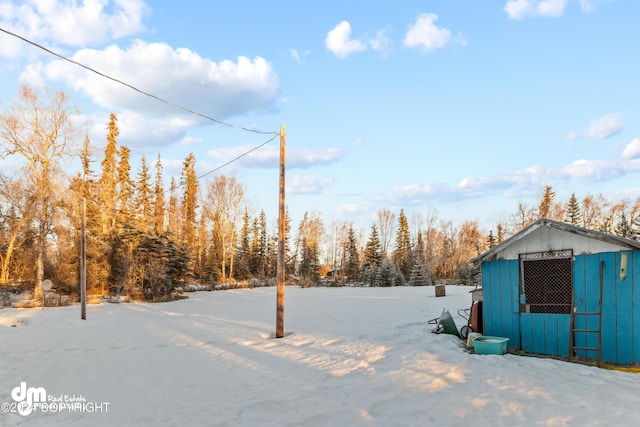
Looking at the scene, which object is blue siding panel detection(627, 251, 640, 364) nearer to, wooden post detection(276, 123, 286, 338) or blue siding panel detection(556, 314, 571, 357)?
blue siding panel detection(556, 314, 571, 357)

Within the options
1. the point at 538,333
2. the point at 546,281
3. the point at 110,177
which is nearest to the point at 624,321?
the point at 538,333

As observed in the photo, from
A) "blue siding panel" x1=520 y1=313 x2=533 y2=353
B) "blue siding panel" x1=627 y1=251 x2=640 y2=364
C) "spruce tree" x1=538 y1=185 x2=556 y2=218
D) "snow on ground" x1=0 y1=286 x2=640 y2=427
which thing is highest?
"spruce tree" x1=538 y1=185 x2=556 y2=218

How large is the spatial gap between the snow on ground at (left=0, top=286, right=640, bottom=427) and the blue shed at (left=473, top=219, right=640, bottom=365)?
0.76 m

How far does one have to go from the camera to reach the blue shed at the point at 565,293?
7.66m

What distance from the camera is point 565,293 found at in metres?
8.98

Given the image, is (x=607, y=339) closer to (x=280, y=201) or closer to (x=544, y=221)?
(x=544, y=221)

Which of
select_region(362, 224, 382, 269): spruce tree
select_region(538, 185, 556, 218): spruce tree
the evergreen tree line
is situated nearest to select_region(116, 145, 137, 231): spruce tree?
the evergreen tree line

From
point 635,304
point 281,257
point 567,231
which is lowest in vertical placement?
point 635,304

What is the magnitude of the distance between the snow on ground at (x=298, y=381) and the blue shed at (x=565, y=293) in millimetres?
763

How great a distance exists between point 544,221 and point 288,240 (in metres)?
49.1

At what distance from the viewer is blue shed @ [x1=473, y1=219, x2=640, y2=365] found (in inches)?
301

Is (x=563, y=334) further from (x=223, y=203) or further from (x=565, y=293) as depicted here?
(x=223, y=203)

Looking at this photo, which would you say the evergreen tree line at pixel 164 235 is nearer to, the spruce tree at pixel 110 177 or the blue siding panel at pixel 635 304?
the spruce tree at pixel 110 177

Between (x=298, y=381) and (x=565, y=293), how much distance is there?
6405 millimetres
